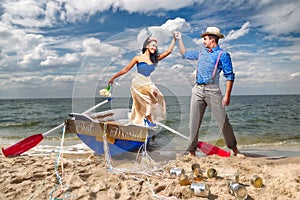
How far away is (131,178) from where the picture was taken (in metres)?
3.32

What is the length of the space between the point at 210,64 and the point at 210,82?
10.9 inches

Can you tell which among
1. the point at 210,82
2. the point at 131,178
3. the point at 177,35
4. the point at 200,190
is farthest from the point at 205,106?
the point at 200,190

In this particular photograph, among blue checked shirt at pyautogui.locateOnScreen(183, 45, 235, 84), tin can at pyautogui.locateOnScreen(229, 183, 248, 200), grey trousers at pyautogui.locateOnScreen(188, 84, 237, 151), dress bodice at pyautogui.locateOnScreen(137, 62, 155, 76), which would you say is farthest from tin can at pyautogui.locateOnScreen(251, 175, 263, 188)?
dress bodice at pyautogui.locateOnScreen(137, 62, 155, 76)

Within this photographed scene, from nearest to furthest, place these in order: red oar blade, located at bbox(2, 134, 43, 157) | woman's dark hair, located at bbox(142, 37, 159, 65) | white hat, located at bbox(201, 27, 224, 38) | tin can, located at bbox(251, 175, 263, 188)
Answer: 1. tin can, located at bbox(251, 175, 263, 188)
2. woman's dark hair, located at bbox(142, 37, 159, 65)
3. white hat, located at bbox(201, 27, 224, 38)
4. red oar blade, located at bbox(2, 134, 43, 157)

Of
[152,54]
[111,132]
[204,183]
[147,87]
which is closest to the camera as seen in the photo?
[204,183]

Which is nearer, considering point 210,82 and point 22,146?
point 210,82

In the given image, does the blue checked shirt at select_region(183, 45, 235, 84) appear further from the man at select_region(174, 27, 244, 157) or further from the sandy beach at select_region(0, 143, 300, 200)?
the sandy beach at select_region(0, 143, 300, 200)

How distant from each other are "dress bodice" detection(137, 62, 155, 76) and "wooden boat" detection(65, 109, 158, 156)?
0.75 m

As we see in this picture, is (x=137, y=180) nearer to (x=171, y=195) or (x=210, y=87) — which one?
(x=171, y=195)

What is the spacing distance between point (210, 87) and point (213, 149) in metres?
1.22

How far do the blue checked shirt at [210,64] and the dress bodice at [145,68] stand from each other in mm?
646

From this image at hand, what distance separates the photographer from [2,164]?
404cm

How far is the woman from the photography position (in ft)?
11.8

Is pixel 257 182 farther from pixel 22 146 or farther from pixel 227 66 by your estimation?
pixel 22 146
